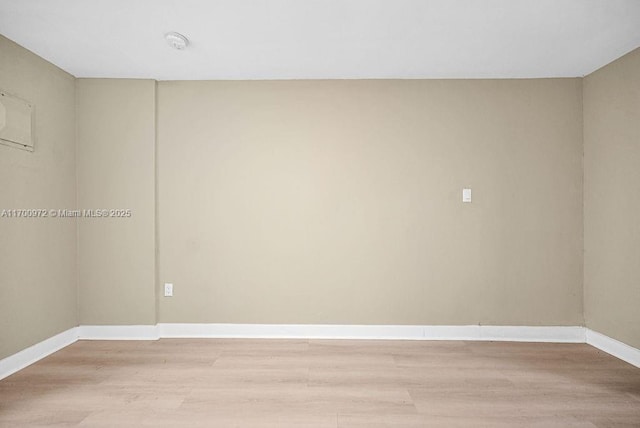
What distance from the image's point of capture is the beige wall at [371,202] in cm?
348

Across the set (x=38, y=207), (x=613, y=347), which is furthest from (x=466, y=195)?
(x=38, y=207)

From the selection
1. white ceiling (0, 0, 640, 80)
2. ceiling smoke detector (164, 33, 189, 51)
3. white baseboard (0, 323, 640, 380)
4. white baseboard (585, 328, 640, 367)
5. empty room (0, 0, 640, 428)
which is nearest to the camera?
white ceiling (0, 0, 640, 80)

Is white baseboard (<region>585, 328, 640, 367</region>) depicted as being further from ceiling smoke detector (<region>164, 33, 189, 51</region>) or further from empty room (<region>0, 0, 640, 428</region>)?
ceiling smoke detector (<region>164, 33, 189, 51</region>)

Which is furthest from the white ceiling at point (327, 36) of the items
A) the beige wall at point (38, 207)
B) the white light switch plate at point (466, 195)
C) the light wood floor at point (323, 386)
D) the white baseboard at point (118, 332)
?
the light wood floor at point (323, 386)

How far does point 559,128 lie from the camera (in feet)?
11.4

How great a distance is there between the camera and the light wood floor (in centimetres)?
216

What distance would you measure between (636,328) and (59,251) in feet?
15.2

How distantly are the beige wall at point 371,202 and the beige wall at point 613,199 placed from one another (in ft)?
0.39

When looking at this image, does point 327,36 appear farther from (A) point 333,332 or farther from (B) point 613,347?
(B) point 613,347

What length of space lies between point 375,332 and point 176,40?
285cm

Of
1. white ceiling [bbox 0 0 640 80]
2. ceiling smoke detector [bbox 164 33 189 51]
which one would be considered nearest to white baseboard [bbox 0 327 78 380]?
white ceiling [bbox 0 0 640 80]

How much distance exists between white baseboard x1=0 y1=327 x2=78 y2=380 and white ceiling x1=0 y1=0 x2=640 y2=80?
7.42 ft

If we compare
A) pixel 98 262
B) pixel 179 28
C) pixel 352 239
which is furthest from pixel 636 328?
pixel 98 262

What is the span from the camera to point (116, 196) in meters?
3.52
